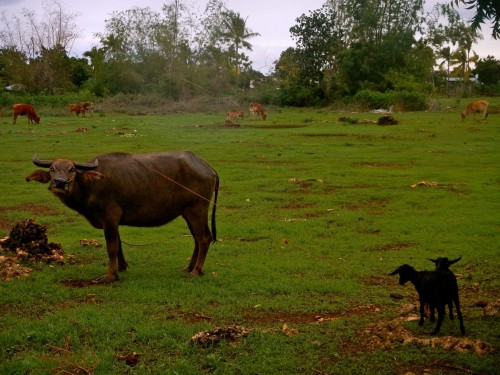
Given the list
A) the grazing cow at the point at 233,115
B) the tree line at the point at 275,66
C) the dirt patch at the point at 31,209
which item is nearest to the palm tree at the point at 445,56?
the tree line at the point at 275,66

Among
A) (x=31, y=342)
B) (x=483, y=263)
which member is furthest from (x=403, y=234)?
(x=31, y=342)

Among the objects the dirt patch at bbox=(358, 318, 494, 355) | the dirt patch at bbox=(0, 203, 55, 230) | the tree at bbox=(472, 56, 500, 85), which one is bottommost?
the dirt patch at bbox=(0, 203, 55, 230)

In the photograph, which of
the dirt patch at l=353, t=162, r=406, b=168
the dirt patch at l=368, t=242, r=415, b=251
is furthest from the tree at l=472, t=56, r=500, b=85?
the dirt patch at l=368, t=242, r=415, b=251

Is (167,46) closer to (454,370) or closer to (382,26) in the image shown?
(382,26)

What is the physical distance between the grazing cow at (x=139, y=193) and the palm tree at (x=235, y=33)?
67.4m

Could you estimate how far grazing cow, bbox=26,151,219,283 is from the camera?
862 centimetres

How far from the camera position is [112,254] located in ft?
28.4

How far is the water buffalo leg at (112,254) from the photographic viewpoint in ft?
28.1

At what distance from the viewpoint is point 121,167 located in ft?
29.6

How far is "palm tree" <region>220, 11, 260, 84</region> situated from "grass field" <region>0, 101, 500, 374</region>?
5750 cm

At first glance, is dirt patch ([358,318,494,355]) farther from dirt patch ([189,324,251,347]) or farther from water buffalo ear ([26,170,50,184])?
water buffalo ear ([26,170,50,184])

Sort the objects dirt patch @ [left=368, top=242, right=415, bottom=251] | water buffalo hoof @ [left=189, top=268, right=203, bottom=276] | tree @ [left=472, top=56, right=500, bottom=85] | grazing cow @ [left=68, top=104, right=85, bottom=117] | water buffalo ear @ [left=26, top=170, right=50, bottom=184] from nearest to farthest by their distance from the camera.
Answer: water buffalo ear @ [left=26, top=170, right=50, bottom=184]
water buffalo hoof @ [left=189, top=268, right=203, bottom=276]
dirt patch @ [left=368, top=242, right=415, bottom=251]
grazing cow @ [left=68, top=104, right=85, bottom=117]
tree @ [left=472, top=56, right=500, bottom=85]

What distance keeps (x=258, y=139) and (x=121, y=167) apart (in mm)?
19876

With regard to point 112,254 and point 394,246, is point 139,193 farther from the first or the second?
point 394,246
